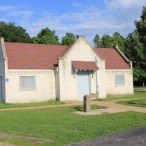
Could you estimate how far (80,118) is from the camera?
20625 millimetres

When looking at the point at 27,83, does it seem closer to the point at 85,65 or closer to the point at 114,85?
the point at 85,65

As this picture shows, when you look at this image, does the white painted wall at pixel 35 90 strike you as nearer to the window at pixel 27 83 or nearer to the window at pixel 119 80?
the window at pixel 27 83

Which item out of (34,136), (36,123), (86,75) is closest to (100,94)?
(86,75)

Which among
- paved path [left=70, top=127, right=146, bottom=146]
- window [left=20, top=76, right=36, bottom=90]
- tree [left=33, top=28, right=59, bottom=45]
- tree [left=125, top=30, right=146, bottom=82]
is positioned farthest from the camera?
tree [left=33, top=28, right=59, bottom=45]

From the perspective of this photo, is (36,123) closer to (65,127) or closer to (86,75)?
(65,127)

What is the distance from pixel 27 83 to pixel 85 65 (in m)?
5.37

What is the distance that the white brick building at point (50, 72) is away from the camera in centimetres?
3225

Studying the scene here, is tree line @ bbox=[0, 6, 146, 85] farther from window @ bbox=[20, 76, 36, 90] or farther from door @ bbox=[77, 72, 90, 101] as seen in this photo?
window @ bbox=[20, 76, 36, 90]

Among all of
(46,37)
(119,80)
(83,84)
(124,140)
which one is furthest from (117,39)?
(124,140)

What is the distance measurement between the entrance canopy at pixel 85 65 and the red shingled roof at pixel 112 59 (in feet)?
10.2

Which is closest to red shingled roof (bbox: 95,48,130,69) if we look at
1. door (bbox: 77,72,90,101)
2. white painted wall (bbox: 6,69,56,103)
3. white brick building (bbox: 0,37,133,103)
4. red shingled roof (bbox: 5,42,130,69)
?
red shingled roof (bbox: 5,42,130,69)

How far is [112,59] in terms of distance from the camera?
40.7 metres

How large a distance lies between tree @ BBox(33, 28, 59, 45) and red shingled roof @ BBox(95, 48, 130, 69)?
24.8 meters

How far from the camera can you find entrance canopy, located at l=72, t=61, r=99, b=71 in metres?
34.2
